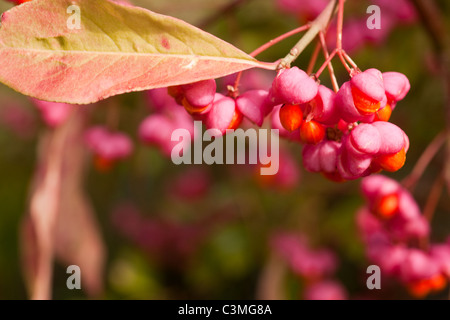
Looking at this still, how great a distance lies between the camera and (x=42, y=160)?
45.2 inches

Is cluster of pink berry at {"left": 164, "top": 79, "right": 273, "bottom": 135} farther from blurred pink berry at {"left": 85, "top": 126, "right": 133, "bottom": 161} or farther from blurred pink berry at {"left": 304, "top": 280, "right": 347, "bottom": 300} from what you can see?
blurred pink berry at {"left": 304, "top": 280, "right": 347, "bottom": 300}

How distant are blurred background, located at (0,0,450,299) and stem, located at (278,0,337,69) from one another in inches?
25.8

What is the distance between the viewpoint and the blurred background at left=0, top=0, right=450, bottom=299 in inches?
54.6

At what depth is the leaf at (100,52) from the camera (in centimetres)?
56

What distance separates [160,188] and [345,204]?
76 centimetres

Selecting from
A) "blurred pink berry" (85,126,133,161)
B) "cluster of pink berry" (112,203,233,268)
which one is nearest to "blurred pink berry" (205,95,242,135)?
"blurred pink berry" (85,126,133,161)

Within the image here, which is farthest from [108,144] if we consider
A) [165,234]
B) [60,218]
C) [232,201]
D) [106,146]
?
[232,201]

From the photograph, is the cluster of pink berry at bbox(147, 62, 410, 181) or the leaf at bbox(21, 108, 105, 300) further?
the leaf at bbox(21, 108, 105, 300)

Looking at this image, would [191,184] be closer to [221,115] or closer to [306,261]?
[306,261]

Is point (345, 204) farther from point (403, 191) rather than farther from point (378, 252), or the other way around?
point (403, 191)

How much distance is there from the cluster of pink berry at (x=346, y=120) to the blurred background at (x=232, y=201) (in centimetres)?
66

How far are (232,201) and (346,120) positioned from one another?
125 centimetres

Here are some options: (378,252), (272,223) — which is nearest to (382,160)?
(378,252)

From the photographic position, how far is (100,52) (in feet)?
1.91
